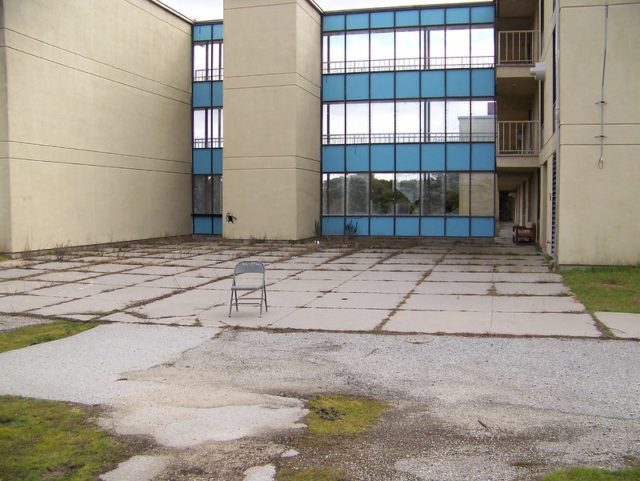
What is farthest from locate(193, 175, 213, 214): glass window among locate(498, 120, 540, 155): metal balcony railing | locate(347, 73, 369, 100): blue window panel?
locate(498, 120, 540, 155): metal balcony railing

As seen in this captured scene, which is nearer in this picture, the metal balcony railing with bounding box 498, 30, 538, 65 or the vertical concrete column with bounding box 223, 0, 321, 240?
the vertical concrete column with bounding box 223, 0, 321, 240

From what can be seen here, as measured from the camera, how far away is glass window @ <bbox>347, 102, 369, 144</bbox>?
2891 cm

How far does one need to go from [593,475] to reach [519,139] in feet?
84.5

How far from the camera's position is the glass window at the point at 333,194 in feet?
95.5

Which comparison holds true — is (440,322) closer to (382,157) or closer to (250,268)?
(250,268)

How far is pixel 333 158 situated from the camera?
29.1m

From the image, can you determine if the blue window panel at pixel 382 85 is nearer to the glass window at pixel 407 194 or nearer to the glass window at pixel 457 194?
the glass window at pixel 407 194

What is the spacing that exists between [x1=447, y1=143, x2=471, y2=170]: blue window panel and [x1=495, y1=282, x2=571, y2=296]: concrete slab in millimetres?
14600

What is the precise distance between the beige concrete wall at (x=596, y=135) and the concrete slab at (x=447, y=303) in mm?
4892

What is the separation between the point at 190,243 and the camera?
1017 inches

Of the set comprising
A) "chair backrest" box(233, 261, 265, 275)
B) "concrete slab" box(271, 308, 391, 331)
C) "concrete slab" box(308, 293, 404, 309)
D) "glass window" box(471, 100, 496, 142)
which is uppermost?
"glass window" box(471, 100, 496, 142)

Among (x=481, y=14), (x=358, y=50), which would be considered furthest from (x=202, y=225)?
(x=481, y=14)

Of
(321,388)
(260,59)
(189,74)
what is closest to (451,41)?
(260,59)

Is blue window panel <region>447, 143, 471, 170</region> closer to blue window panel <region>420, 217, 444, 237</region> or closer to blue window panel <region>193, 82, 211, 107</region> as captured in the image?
blue window panel <region>420, 217, 444, 237</region>
